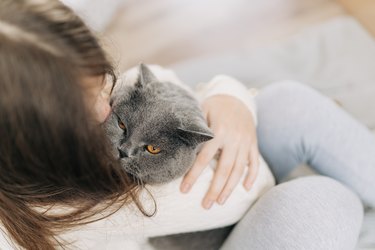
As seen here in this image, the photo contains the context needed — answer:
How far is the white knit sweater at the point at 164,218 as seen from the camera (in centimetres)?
64

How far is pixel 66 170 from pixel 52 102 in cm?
10

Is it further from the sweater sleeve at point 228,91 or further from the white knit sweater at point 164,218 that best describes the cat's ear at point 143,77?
the sweater sleeve at point 228,91

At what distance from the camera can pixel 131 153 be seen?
598 millimetres

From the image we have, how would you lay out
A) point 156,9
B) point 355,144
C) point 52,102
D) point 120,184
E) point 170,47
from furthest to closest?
point 156,9 → point 170,47 → point 355,144 → point 120,184 → point 52,102

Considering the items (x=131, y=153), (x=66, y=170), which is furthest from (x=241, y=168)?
(x=66, y=170)

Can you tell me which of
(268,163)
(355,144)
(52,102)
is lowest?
(268,163)

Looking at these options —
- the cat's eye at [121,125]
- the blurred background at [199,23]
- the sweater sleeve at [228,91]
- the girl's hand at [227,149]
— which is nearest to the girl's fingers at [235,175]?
the girl's hand at [227,149]

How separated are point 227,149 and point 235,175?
0.19ft

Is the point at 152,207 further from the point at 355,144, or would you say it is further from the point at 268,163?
the point at 355,144

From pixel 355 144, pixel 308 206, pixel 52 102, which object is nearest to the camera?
pixel 52 102

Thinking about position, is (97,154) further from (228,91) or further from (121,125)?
(228,91)

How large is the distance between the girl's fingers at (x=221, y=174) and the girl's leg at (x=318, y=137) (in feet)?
0.46

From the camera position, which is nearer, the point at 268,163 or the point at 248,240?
the point at 248,240

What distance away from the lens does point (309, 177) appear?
0.73 m
